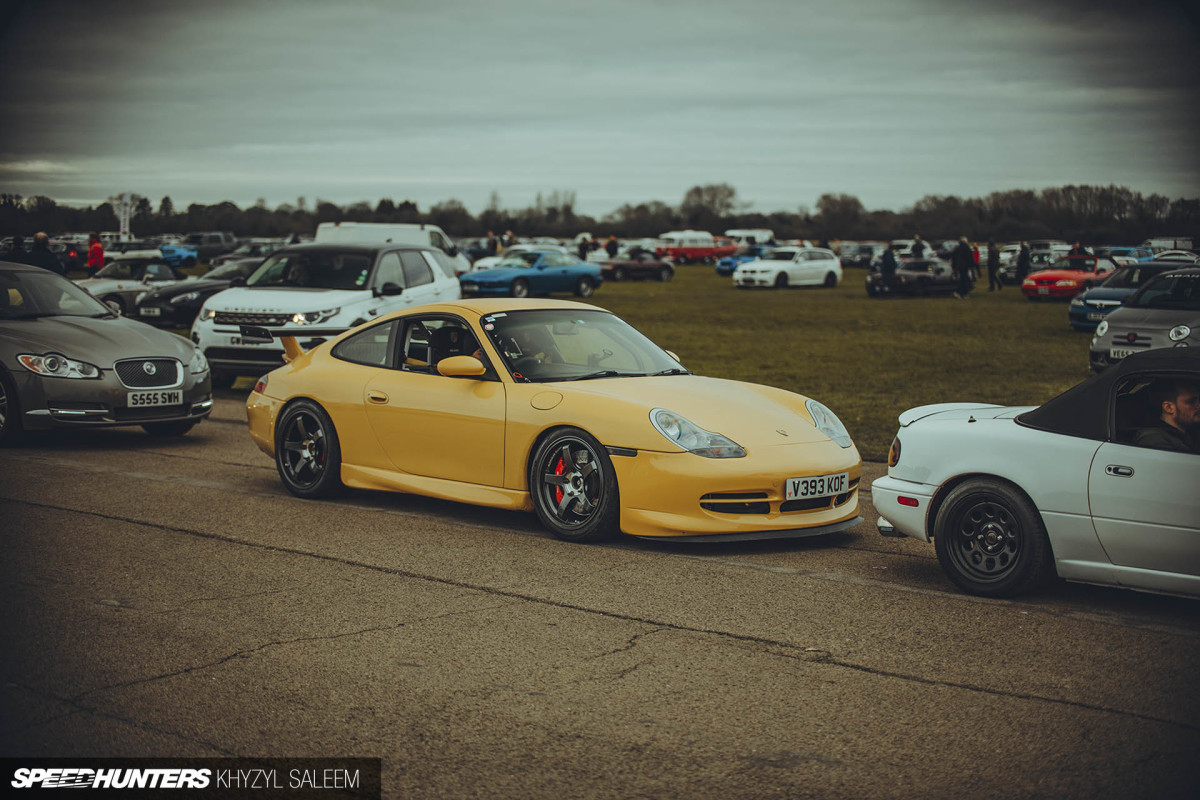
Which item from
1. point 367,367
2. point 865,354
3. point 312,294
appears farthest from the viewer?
point 865,354

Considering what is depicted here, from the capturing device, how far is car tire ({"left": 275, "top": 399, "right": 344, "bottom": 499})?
7.88 metres

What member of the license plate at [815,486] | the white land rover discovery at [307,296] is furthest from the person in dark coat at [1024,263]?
the license plate at [815,486]

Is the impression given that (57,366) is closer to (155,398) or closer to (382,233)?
(155,398)

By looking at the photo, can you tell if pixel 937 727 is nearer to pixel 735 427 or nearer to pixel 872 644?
pixel 872 644

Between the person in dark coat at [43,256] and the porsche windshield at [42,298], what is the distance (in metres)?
0.58

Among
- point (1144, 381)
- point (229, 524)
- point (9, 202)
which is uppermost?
point (9, 202)

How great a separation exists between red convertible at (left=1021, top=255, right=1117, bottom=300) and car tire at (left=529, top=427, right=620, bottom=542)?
3351 cm

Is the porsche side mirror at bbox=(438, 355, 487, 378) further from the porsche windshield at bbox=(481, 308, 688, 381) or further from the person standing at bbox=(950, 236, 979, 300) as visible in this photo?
the person standing at bbox=(950, 236, 979, 300)

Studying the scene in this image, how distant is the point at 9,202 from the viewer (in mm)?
7184

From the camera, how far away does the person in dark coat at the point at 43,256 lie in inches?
469

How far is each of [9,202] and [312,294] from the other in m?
6.56

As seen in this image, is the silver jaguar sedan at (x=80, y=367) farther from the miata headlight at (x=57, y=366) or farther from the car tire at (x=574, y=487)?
the car tire at (x=574, y=487)

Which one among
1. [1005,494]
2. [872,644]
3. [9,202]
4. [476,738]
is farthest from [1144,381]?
[9,202]

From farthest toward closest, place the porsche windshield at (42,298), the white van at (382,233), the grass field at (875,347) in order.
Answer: the white van at (382,233)
the grass field at (875,347)
the porsche windshield at (42,298)
